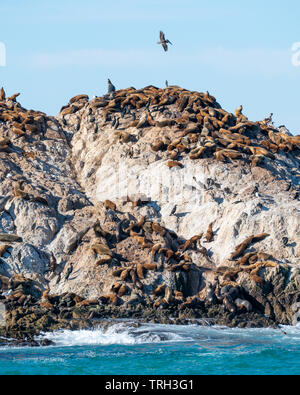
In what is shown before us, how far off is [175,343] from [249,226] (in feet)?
29.1

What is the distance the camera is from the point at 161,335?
26688 millimetres

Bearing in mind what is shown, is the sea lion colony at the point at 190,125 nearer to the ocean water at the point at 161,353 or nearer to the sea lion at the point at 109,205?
the sea lion at the point at 109,205

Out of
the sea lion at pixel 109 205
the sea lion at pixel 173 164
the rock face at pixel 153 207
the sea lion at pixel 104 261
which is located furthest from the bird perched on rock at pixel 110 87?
the sea lion at pixel 104 261

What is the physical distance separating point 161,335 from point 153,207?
11091mm

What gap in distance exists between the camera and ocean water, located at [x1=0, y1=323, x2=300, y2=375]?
75.2 ft

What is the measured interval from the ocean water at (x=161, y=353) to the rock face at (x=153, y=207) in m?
2.10

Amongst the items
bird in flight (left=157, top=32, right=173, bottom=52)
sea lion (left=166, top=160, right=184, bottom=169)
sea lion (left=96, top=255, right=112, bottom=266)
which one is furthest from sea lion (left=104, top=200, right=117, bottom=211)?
bird in flight (left=157, top=32, right=173, bottom=52)

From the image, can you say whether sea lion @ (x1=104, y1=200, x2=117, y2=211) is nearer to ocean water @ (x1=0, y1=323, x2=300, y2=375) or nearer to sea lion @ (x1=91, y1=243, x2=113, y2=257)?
sea lion @ (x1=91, y1=243, x2=113, y2=257)

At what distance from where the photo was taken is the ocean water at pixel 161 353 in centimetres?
2291

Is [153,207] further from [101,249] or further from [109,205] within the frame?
[101,249]

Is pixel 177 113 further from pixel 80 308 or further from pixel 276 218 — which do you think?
pixel 80 308

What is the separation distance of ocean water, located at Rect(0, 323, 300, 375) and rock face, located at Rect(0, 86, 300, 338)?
6.90 feet

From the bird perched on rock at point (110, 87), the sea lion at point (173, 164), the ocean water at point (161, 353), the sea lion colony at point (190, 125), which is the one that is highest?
the bird perched on rock at point (110, 87)

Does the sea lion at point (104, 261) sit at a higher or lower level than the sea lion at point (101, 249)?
lower
